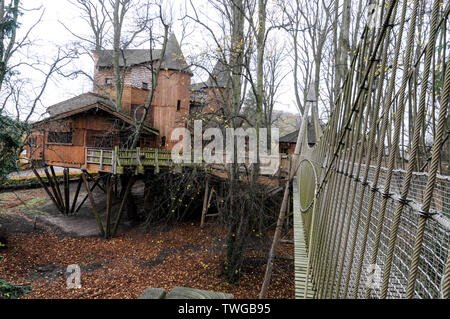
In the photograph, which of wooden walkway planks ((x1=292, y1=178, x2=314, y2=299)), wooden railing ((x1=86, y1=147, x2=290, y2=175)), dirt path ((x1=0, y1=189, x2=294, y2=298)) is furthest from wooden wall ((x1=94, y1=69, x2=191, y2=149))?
wooden walkway planks ((x1=292, y1=178, x2=314, y2=299))

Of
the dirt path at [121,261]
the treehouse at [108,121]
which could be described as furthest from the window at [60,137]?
the dirt path at [121,261]

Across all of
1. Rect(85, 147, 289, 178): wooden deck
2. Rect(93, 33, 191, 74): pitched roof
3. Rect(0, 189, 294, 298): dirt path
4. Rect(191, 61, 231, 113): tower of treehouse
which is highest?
Rect(93, 33, 191, 74): pitched roof

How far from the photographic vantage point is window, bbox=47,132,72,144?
13.0m

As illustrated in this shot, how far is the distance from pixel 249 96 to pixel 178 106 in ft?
42.6

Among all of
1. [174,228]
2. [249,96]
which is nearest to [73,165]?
[174,228]

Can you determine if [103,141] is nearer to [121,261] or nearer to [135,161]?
[135,161]

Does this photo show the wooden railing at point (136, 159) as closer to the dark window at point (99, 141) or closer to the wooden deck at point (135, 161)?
the wooden deck at point (135, 161)

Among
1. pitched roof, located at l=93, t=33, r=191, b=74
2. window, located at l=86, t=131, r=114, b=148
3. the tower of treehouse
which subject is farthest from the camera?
pitched roof, located at l=93, t=33, r=191, b=74

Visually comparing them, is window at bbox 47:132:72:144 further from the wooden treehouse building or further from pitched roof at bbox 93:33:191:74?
pitched roof at bbox 93:33:191:74

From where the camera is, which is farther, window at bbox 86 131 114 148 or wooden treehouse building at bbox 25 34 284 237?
window at bbox 86 131 114 148

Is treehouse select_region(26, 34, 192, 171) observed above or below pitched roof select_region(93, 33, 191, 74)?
below

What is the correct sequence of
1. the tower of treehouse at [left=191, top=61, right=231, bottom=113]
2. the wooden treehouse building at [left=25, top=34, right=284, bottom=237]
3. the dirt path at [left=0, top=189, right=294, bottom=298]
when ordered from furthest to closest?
the wooden treehouse building at [left=25, top=34, right=284, bottom=237]
the tower of treehouse at [left=191, top=61, right=231, bottom=113]
the dirt path at [left=0, top=189, right=294, bottom=298]

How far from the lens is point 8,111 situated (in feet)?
27.7
